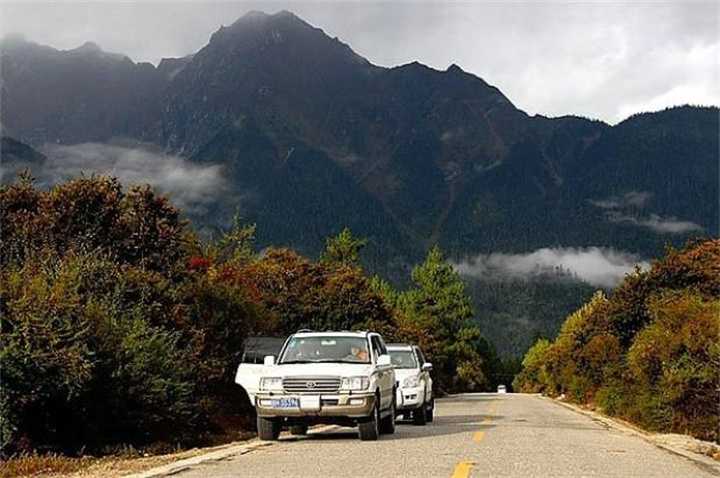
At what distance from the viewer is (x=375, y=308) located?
49938 mm

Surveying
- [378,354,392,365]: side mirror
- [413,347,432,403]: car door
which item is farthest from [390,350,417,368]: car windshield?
[378,354,392,365]: side mirror

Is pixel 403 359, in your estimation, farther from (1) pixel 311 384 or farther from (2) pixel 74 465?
(2) pixel 74 465

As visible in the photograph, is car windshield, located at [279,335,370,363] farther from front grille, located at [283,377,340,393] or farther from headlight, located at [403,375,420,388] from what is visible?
headlight, located at [403,375,420,388]

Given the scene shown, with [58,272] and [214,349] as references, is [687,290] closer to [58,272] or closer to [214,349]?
[214,349]

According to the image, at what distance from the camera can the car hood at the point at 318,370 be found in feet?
52.3

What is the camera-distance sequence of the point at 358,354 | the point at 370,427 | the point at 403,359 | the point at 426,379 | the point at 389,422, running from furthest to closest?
the point at 403,359 → the point at 426,379 → the point at 389,422 → the point at 358,354 → the point at 370,427

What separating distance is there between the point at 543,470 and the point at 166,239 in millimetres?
17910

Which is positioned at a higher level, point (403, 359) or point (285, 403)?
point (403, 359)

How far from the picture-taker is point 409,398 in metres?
21.9

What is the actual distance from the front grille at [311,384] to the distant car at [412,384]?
17.8 feet

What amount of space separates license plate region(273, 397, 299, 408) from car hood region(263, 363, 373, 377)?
401mm

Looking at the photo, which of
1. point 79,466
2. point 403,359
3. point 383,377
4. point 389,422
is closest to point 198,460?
point 79,466

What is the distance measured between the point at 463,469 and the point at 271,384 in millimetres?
4878

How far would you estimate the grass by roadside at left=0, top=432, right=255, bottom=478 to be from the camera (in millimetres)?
12242
